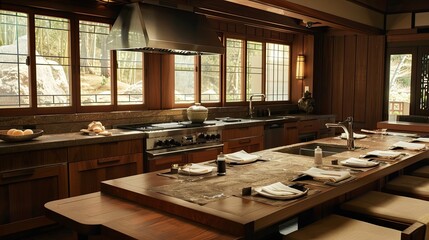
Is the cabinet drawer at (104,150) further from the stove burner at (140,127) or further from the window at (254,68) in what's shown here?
the window at (254,68)

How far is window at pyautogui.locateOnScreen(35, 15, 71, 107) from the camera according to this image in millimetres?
4016

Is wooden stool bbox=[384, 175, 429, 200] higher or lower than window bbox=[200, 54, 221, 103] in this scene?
lower

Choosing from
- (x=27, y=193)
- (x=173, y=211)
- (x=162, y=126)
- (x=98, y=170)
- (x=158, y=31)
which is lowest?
(x=27, y=193)

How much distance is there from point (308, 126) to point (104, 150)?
3618 mm

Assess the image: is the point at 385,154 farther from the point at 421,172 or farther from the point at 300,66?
the point at 300,66

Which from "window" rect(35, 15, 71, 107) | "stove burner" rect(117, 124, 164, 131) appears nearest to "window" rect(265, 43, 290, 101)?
"stove burner" rect(117, 124, 164, 131)

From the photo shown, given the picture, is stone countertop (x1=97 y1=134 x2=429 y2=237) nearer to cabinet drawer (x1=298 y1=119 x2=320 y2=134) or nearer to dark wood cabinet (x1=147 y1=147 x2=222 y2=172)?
dark wood cabinet (x1=147 y1=147 x2=222 y2=172)

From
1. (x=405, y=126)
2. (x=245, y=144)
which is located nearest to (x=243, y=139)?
(x=245, y=144)

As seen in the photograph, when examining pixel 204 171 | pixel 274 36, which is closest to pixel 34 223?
pixel 204 171

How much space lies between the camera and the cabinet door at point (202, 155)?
4.47 m

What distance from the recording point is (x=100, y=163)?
3748mm

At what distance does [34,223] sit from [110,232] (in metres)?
1.89

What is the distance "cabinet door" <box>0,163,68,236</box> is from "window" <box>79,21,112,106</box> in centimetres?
109

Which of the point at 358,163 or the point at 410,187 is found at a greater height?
the point at 358,163
